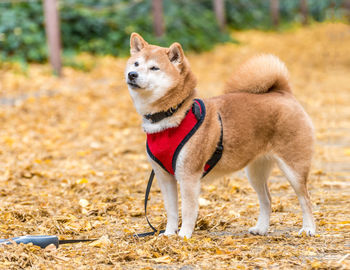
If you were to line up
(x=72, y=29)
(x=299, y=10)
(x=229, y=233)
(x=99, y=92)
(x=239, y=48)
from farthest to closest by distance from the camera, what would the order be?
1. (x=299, y=10)
2. (x=239, y=48)
3. (x=72, y=29)
4. (x=99, y=92)
5. (x=229, y=233)

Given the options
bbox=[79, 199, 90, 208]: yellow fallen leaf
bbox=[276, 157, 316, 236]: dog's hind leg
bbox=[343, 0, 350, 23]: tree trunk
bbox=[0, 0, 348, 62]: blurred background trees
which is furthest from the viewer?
bbox=[343, 0, 350, 23]: tree trunk

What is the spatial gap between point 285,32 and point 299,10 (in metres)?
7.57

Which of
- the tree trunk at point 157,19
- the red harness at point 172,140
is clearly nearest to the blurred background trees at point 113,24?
the tree trunk at point 157,19

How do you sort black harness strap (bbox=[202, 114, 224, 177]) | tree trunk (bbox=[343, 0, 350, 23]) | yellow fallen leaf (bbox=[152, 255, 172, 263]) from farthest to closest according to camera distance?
tree trunk (bbox=[343, 0, 350, 23])
black harness strap (bbox=[202, 114, 224, 177])
yellow fallen leaf (bbox=[152, 255, 172, 263])

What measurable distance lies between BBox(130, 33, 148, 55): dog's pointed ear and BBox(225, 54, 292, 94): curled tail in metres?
0.88

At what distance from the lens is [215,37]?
20422 millimetres

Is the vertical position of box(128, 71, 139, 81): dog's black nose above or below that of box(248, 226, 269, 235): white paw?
above

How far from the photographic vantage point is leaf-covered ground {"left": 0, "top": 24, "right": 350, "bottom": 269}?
3.14 m

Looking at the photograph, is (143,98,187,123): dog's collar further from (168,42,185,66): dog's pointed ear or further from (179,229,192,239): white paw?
(179,229,192,239): white paw

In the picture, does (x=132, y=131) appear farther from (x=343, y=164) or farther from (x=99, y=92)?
(x=343, y=164)

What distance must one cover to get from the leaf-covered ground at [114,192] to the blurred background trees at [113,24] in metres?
1.18

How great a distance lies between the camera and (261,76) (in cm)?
394

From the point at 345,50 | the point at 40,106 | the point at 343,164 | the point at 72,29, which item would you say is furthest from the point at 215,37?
the point at 343,164

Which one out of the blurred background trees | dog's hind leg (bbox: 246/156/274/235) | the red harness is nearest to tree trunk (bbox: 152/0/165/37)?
the blurred background trees
